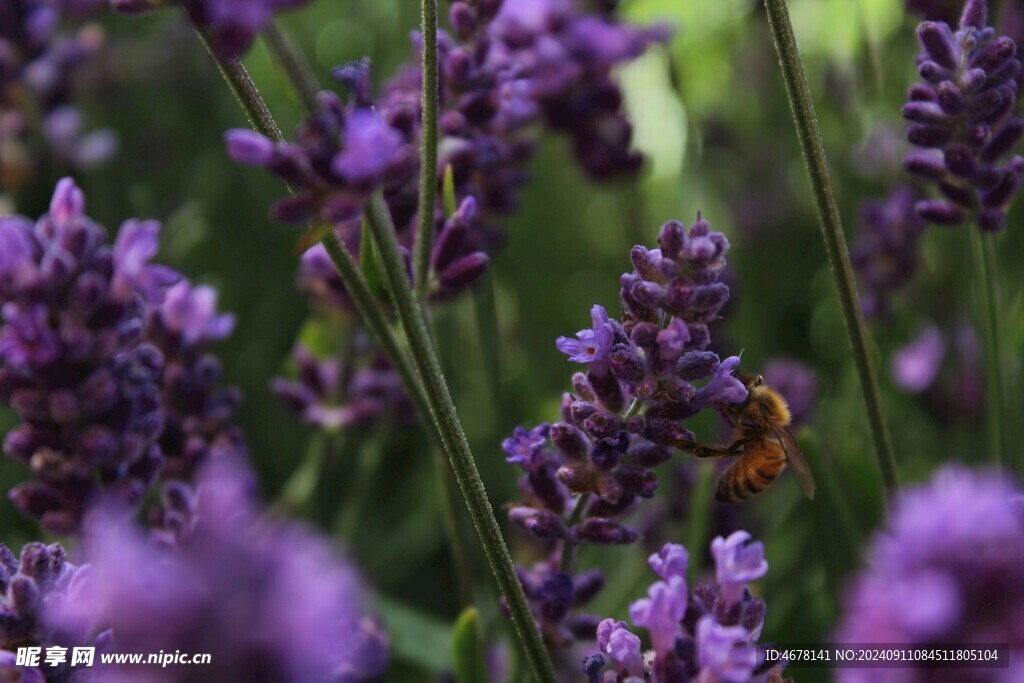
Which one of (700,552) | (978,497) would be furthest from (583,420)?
(700,552)

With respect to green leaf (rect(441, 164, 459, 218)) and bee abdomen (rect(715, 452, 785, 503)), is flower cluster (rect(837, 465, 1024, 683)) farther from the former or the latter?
green leaf (rect(441, 164, 459, 218))

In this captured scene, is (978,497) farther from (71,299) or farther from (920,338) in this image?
(920,338)

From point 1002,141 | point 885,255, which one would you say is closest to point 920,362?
point 885,255

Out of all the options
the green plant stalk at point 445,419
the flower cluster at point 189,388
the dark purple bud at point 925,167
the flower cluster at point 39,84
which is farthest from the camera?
the flower cluster at point 39,84

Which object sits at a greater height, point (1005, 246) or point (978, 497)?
point (978, 497)

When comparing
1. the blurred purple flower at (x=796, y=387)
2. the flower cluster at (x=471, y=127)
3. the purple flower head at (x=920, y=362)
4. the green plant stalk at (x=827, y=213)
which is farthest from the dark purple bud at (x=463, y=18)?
the purple flower head at (x=920, y=362)

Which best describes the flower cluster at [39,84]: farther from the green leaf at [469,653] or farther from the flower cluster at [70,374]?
the green leaf at [469,653]

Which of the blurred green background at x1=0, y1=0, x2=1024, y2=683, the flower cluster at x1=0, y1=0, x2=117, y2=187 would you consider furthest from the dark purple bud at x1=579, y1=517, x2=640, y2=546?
the flower cluster at x1=0, y1=0, x2=117, y2=187

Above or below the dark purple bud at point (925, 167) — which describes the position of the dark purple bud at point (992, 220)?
below
